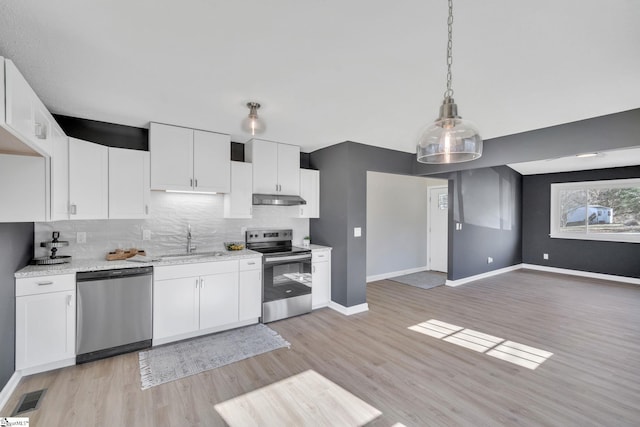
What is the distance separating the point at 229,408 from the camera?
6.86ft

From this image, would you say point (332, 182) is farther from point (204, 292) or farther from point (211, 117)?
point (204, 292)

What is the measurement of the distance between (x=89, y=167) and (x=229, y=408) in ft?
8.69

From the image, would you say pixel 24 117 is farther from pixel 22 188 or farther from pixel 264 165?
pixel 264 165

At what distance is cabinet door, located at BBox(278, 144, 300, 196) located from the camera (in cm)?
405

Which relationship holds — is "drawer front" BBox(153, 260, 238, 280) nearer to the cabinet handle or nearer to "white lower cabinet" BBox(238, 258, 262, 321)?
"white lower cabinet" BBox(238, 258, 262, 321)

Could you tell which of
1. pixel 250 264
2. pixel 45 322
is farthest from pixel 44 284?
pixel 250 264

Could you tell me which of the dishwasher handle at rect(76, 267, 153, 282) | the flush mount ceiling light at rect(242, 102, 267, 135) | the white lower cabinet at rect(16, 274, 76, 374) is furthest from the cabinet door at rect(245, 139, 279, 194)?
the white lower cabinet at rect(16, 274, 76, 374)

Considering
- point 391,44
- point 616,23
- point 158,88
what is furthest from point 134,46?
point 616,23

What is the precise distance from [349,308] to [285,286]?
0.99 metres

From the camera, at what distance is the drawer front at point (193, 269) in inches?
117

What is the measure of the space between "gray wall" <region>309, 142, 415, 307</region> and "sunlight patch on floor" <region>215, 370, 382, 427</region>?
1.78 m

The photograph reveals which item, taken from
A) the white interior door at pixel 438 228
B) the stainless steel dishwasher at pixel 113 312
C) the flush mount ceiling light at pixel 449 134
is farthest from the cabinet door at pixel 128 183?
the white interior door at pixel 438 228

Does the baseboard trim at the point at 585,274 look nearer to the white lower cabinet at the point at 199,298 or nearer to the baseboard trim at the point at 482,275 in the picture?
the baseboard trim at the point at 482,275

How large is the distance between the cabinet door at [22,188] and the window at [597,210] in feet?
30.2
